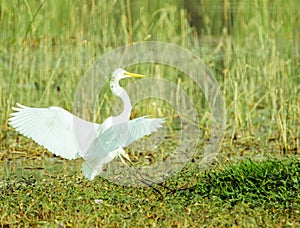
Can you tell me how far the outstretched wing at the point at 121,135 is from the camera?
4582mm

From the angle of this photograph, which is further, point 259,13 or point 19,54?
point 259,13

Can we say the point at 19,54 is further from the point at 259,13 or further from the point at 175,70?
the point at 259,13

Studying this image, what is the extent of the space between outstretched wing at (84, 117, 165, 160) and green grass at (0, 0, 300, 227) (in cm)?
26

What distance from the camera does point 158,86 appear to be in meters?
6.93

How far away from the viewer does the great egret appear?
4762 mm

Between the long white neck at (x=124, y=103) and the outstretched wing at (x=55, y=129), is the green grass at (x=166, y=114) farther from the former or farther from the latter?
the long white neck at (x=124, y=103)

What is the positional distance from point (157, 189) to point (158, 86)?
2.12 m

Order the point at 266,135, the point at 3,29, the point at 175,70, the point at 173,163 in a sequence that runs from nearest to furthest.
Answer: the point at 173,163
the point at 266,135
the point at 3,29
the point at 175,70

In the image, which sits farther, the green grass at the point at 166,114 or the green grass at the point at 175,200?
the green grass at the point at 166,114

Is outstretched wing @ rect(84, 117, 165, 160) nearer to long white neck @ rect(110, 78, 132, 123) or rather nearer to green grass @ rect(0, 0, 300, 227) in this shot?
long white neck @ rect(110, 78, 132, 123)

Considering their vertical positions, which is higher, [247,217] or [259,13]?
[259,13]

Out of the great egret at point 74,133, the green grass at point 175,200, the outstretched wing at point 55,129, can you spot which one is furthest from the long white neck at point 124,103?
the green grass at point 175,200

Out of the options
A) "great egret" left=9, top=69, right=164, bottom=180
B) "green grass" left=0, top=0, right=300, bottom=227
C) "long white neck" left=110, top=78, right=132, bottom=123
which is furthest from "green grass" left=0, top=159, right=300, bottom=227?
"long white neck" left=110, top=78, right=132, bottom=123

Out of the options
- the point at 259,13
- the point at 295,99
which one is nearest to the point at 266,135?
the point at 295,99
